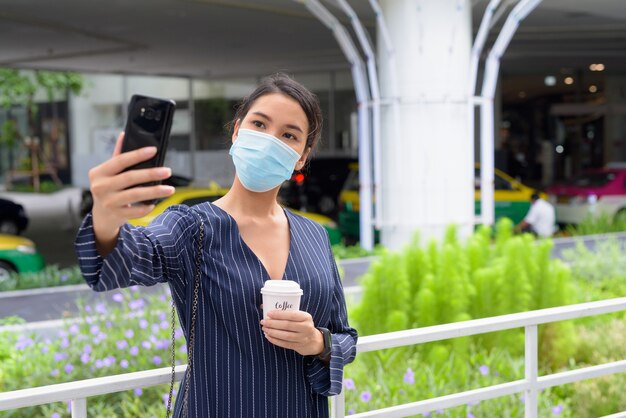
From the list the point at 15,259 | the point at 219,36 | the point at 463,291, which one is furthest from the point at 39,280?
the point at 219,36

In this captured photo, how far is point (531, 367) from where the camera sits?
3414 mm

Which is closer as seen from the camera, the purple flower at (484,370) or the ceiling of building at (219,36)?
the purple flower at (484,370)

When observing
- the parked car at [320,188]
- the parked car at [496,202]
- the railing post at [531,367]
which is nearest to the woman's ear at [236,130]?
the railing post at [531,367]

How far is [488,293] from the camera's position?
18.7 ft

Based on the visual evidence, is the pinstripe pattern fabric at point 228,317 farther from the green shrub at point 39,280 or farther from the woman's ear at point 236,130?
the green shrub at point 39,280

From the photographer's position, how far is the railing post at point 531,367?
3.40 metres

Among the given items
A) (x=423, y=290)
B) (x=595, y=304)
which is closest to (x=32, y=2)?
(x=423, y=290)

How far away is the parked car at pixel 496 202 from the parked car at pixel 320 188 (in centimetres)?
561

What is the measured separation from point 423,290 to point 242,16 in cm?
1170

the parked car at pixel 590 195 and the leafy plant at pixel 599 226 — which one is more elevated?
the parked car at pixel 590 195

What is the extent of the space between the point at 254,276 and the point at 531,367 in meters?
1.76

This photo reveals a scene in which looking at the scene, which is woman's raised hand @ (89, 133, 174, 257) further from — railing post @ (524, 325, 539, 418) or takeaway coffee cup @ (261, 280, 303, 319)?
railing post @ (524, 325, 539, 418)

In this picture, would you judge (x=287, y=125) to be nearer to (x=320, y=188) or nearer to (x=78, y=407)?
(x=78, y=407)

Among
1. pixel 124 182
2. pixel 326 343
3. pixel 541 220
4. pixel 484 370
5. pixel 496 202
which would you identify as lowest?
pixel 484 370
